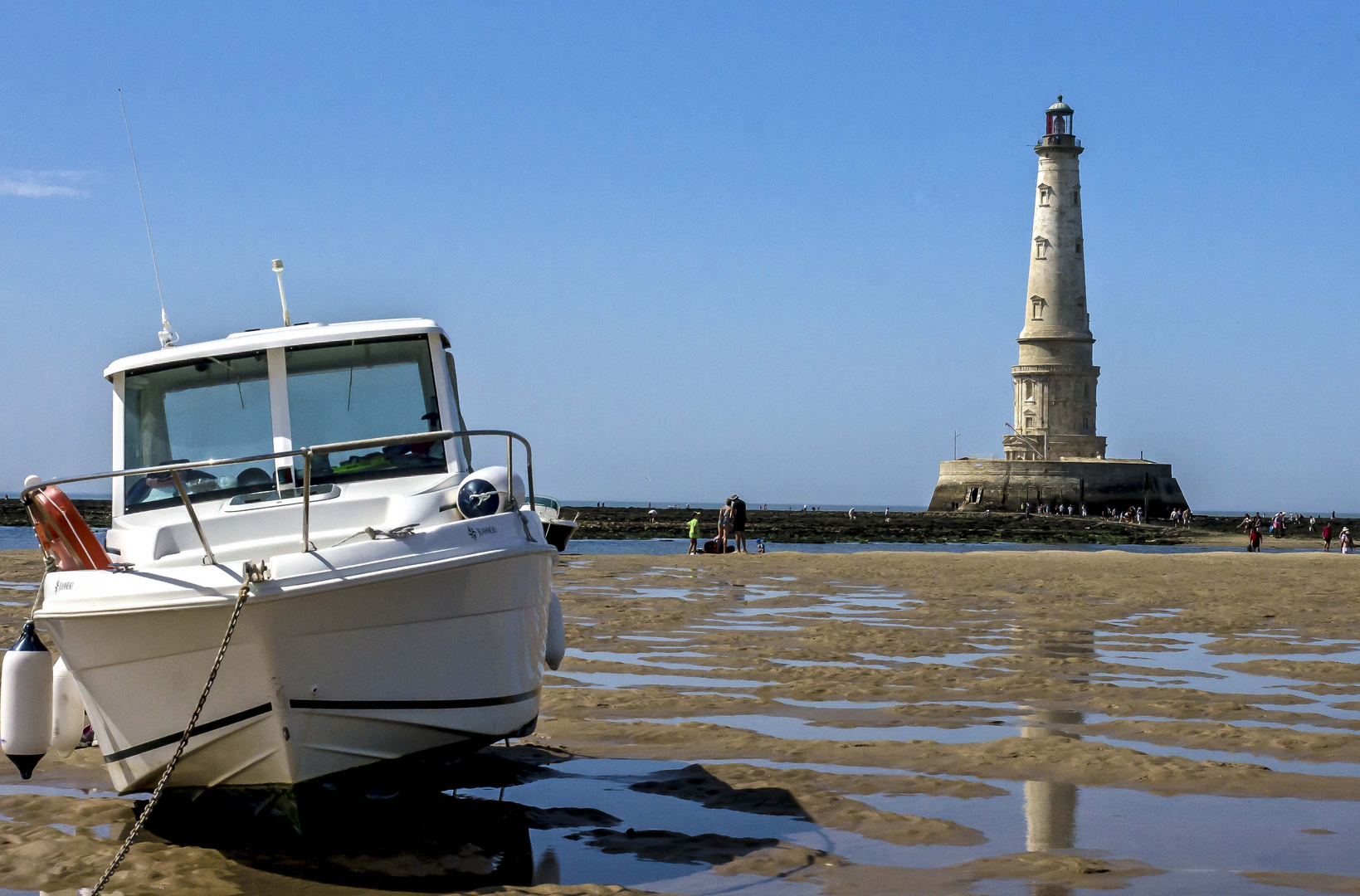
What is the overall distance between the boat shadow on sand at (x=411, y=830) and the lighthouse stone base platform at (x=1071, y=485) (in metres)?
69.3

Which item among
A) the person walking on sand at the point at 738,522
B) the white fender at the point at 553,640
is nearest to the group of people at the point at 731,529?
the person walking on sand at the point at 738,522

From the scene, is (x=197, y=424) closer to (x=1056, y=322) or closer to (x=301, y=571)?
(x=301, y=571)

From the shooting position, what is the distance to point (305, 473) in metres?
6.42

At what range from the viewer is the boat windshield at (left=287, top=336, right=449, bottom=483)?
7.96 meters

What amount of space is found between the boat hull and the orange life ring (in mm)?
365

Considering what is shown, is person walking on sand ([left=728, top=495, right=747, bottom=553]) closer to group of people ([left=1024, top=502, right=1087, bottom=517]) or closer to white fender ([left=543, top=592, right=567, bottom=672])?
white fender ([left=543, top=592, right=567, bottom=672])

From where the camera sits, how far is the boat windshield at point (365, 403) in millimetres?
7961

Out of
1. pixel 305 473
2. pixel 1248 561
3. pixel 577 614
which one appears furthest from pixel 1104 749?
pixel 1248 561

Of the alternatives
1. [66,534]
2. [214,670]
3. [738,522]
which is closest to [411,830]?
[214,670]

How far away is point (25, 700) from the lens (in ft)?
22.2

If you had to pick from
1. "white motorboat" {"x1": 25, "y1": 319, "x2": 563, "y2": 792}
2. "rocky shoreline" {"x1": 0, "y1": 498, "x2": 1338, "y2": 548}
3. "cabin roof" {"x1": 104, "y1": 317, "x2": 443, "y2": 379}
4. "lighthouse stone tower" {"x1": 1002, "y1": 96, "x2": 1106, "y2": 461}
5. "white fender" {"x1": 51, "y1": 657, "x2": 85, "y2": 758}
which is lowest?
"rocky shoreline" {"x1": 0, "y1": 498, "x2": 1338, "y2": 548}

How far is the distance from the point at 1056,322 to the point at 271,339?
69.2m

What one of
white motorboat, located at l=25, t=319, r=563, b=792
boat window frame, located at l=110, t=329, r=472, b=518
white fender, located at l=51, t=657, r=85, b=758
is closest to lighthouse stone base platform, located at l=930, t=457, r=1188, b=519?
boat window frame, located at l=110, t=329, r=472, b=518

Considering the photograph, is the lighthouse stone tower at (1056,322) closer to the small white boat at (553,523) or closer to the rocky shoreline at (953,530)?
the rocky shoreline at (953,530)
